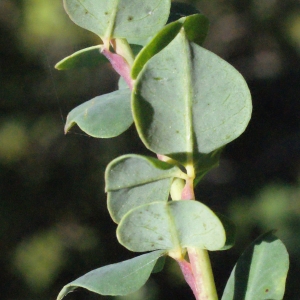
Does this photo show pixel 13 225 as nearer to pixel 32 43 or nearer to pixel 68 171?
pixel 68 171

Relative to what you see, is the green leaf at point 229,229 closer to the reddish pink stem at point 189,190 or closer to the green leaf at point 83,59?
the reddish pink stem at point 189,190

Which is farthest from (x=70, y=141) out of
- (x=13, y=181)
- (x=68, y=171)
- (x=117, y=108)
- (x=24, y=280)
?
(x=117, y=108)

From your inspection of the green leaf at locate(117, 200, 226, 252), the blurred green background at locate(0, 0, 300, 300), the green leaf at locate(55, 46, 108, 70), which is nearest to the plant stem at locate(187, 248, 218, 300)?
the green leaf at locate(117, 200, 226, 252)

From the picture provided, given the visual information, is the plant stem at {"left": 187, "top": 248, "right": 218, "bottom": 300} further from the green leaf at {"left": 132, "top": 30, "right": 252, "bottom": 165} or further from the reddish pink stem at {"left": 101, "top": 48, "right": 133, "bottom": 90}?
the reddish pink stem at {"left": 101, "top": 48, "right": 133, "bottom": 90}

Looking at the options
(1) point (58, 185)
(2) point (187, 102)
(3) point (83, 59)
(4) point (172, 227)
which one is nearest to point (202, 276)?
(4) point (172, 227)

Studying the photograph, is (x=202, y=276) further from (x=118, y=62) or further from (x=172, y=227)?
(x=118, y=62)

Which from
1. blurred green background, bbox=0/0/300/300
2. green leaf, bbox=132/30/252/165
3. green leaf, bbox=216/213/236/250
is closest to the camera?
green leaf, bbox=132/30/252/165
